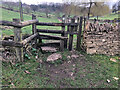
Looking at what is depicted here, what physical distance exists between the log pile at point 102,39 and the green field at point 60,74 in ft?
2.36

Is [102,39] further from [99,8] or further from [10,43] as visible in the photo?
[10,43]

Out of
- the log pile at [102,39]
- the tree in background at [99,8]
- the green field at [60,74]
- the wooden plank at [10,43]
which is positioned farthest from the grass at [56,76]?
the tree in background at [99,8]

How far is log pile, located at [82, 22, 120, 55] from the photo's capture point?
4742 millimetres

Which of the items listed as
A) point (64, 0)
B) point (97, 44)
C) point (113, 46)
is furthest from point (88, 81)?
point (64, 0)

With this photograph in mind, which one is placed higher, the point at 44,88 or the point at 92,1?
the point at 92,1

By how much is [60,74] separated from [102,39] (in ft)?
8.86

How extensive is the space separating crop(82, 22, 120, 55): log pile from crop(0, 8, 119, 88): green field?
0.72 m

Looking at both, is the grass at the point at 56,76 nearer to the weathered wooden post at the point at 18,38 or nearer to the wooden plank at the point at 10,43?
the weathered wooden post at the point at 18,38

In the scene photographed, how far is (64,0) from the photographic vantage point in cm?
548

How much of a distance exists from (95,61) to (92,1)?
287 centimetres

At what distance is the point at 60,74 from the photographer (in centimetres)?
333

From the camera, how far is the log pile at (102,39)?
474 cm

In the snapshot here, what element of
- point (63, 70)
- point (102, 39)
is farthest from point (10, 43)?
point (102, 39)

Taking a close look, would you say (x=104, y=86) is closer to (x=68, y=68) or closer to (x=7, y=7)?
(x=68, y=68)
